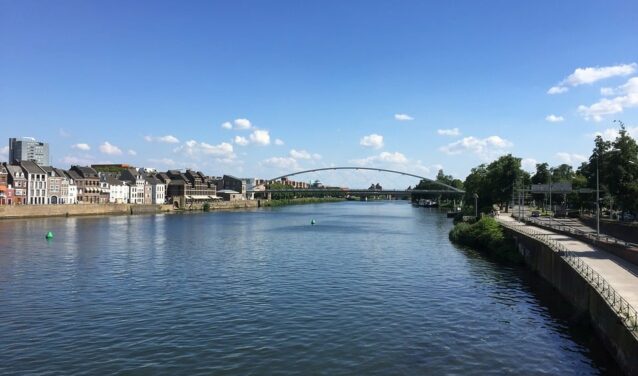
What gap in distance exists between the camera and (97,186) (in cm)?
12900

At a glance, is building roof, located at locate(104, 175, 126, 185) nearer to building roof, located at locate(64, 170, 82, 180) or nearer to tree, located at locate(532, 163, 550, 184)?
building roof, located at locate(64, 170, 82, 180)

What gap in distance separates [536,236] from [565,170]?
13606 centimetres

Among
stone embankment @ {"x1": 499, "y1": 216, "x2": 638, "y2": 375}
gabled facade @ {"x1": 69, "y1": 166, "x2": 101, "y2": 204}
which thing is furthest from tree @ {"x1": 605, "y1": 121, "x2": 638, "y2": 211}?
gabled facade @ {"x1": 69, "y1": 166, "x2": 101, "y2": 204}

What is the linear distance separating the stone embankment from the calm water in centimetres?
100

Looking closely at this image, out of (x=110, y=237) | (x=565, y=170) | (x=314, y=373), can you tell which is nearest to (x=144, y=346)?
(x=314, y=373)

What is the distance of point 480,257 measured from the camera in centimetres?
4634

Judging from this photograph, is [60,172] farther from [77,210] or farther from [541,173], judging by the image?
[541,173]

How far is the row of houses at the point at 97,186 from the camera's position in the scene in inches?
4001

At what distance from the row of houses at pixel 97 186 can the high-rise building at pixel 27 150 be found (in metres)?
24.2

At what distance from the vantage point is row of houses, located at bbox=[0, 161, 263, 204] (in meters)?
102

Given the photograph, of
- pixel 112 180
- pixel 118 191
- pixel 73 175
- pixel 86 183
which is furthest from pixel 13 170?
pixel 118 191

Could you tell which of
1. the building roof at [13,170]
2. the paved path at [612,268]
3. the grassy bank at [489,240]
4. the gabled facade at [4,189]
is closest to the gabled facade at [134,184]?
the building roof at [13,170]

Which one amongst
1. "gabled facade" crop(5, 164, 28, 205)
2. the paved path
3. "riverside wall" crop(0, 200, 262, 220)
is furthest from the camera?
"gabled facade" crop(5, 164, 28, 205)

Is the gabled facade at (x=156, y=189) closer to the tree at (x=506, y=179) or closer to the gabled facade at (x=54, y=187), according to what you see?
the gabled facade at (x=54, y=187)
